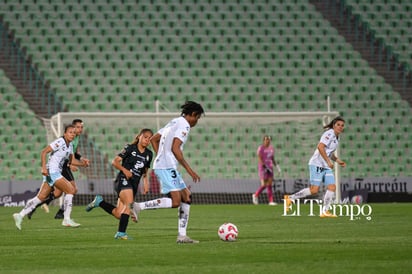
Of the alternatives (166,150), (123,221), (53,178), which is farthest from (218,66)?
(123,221)

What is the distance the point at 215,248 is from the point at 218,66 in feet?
74.4

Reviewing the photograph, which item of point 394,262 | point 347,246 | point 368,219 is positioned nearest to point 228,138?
point 368,219

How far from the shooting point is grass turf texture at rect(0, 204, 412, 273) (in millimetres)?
9805

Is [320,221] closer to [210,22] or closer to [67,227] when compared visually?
[67,227]

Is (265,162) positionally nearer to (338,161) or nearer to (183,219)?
(338,161)

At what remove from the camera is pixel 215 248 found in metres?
12.0

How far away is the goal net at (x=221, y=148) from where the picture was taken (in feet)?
95.6

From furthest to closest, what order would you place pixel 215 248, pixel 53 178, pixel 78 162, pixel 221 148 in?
pixel 221 148 < pixel 78 162 < pixel 53 178 < pixel 215 248

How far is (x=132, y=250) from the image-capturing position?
1180 cm

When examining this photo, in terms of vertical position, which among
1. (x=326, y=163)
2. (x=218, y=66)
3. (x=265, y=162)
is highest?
(x=218, y=66)

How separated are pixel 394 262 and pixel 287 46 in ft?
83.4

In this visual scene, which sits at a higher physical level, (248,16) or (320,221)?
(248,16)

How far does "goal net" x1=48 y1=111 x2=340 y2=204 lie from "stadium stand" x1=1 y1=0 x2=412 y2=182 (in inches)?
2.8

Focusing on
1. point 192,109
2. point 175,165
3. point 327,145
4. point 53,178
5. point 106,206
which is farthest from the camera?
point 327,145
